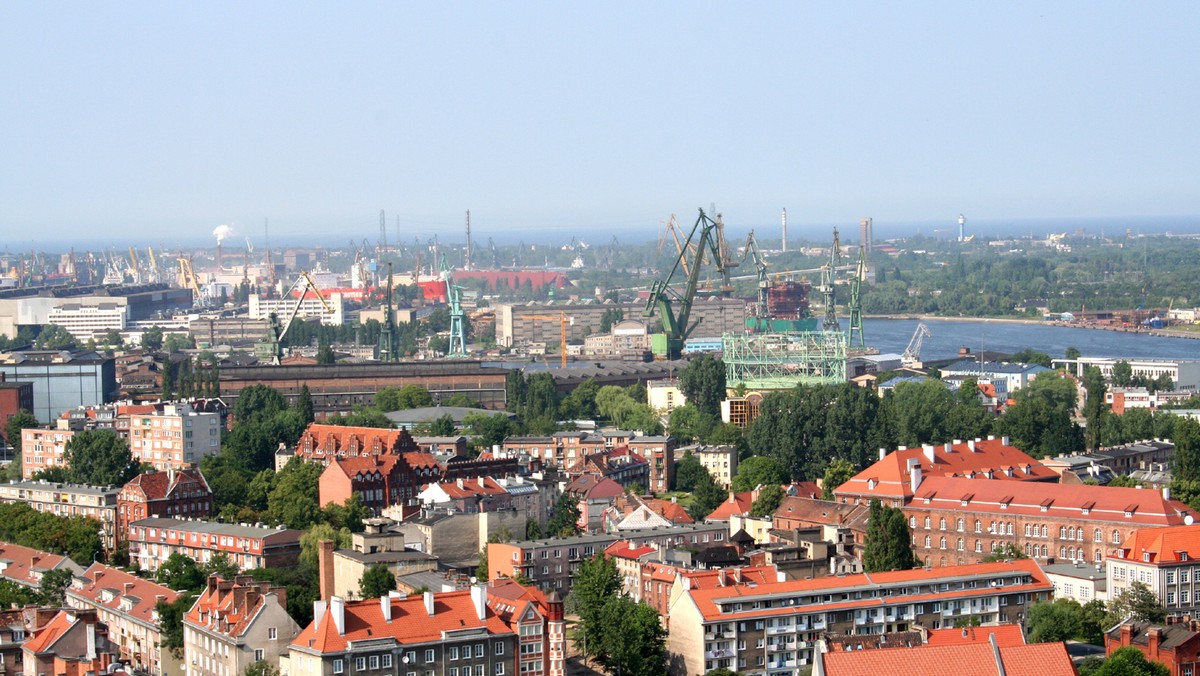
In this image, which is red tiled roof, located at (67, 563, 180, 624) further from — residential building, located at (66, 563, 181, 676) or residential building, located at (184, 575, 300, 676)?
residential building, located at (184, 575, 300, 676)

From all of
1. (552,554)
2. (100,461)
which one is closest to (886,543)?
(552,554)

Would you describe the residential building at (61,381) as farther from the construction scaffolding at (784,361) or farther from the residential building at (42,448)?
the construction scaffolding at (784,361)

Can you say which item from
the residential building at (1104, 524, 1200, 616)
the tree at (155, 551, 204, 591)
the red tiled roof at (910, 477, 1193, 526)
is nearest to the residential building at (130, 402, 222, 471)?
the tree at (155, 551, 204, 591)

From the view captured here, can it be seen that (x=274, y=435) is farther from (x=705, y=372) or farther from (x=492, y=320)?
(x=492, y=320)

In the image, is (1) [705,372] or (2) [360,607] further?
(1) [705,372]

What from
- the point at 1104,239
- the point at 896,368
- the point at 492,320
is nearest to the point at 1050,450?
the point at 896,368

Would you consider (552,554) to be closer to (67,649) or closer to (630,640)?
(630,640)

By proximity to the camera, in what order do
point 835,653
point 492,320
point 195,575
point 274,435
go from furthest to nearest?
1. point 492,320
2. point 274,435
3. point 195,575
4. point 835,653

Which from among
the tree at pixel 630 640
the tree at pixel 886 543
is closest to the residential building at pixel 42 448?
the tree at pixel 886 543
